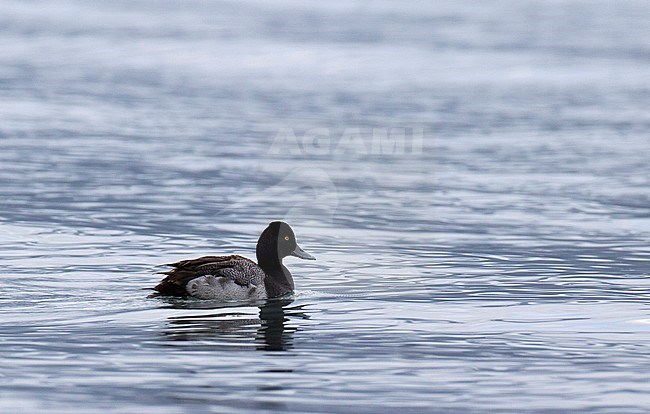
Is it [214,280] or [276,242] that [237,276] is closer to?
[214,280]

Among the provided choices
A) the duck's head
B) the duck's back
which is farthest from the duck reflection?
the duck's head

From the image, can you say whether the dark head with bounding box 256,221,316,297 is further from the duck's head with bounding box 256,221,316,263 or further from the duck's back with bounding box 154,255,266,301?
the duck's back with bounding box 154,255,266,301

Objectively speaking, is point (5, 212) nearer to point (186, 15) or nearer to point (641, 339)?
point (641, 339)

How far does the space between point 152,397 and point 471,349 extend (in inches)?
113

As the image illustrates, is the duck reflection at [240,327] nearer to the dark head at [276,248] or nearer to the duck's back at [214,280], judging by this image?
the duck's back at [214,280]

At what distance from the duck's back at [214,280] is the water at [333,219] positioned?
0.16 m

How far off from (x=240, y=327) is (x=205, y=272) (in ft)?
4.27

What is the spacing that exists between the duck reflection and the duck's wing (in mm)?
182

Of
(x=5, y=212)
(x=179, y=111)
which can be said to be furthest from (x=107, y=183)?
(x=179, y=111)

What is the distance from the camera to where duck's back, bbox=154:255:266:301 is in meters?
12.2

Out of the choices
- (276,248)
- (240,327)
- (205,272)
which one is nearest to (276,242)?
(276,248)

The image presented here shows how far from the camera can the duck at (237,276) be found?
40.2 feet

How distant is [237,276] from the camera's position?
12461mm

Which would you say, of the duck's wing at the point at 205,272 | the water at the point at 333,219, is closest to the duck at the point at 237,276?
the duck's wing at the point at 205,272
